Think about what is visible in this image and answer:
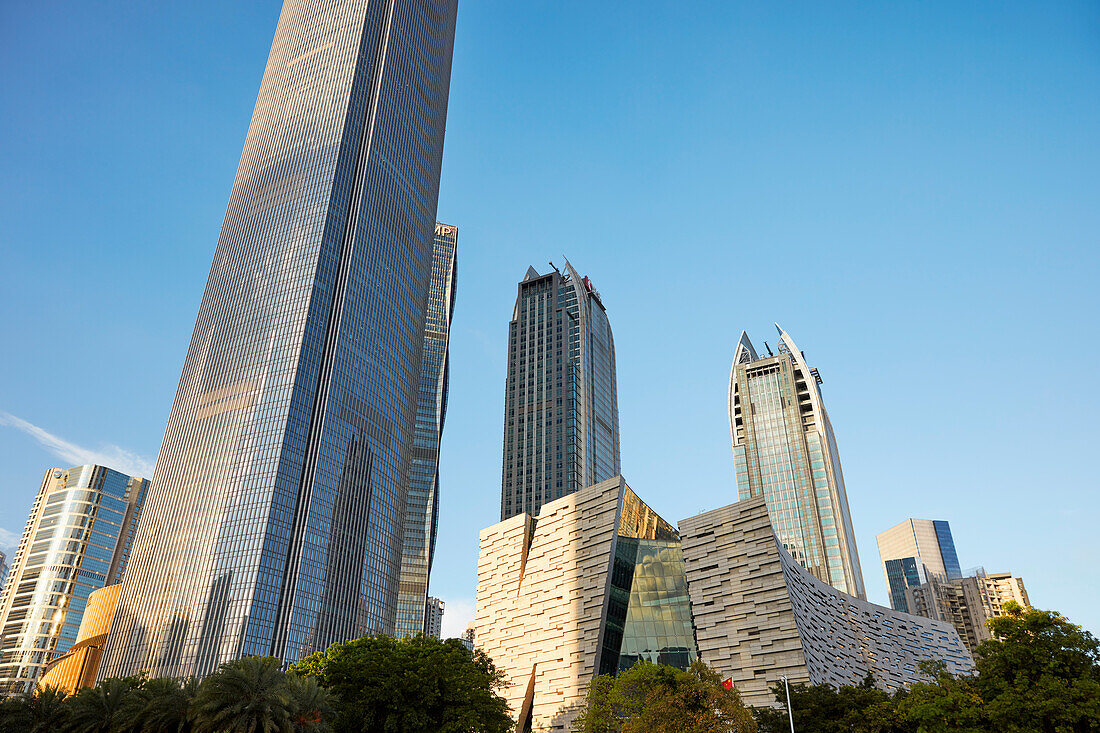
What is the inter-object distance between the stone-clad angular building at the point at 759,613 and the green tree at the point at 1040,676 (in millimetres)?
27328

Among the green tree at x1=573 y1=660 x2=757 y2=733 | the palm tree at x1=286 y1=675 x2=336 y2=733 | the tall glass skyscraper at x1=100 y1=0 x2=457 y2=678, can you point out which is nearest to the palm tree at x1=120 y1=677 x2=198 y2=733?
the palm tree at x1=286 y1=675 x2=336 y2=733

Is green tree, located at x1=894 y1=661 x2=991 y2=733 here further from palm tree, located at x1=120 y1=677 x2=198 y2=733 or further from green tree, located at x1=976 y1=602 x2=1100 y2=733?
palm tree, located at x1=120 y1=677 x2=198 y2=733

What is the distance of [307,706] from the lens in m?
46.2

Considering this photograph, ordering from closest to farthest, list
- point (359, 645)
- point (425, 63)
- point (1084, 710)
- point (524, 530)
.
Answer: point (1084, 710)
point (359, 645)
point (524, 530)
point (425, 63)

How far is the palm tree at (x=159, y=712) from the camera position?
4659cm

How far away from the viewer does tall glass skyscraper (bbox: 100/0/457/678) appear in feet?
432

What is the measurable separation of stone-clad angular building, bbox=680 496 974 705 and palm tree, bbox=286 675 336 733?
4776 centimetres

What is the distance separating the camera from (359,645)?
72062 millimetres

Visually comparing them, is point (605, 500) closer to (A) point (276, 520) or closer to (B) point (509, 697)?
(B) point (509, 697)

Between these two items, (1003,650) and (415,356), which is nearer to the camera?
(1003,650)

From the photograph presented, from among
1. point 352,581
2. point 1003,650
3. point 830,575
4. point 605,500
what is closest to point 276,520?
point 352,581

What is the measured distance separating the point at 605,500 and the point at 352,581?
232 feet

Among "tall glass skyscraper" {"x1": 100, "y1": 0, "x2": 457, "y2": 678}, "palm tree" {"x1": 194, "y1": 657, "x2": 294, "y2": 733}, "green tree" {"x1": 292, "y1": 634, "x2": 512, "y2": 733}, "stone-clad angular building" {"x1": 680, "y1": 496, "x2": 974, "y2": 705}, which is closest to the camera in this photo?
"palm tree" {"x1": 194, "y1": 657, "x2": 294, "y2": 733}

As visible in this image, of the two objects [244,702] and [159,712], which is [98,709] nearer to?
[159,712]
